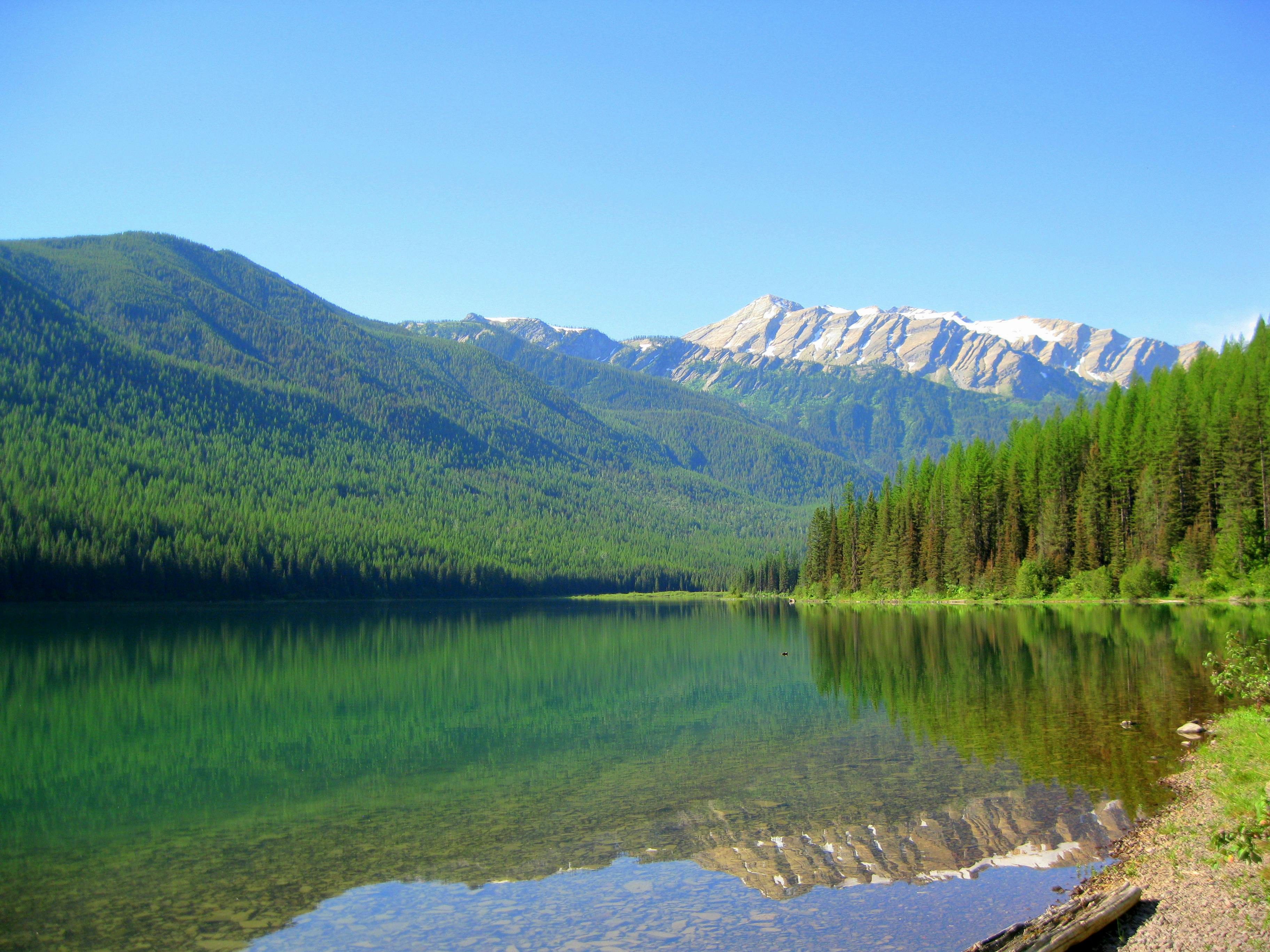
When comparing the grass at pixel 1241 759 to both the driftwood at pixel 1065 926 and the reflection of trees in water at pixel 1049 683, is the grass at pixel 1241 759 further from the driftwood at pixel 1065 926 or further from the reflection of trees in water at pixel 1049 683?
the driftwood at pixel 1065 926

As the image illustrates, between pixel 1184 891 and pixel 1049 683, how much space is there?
72.5ft

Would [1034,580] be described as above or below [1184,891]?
below

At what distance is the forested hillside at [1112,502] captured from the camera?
68.8 meters

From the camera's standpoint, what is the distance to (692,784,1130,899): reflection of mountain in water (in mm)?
14758

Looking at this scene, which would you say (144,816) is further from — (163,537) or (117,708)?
(163,537)

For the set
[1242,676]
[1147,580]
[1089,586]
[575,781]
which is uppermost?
[1242,676]

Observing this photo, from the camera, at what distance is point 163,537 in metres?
136

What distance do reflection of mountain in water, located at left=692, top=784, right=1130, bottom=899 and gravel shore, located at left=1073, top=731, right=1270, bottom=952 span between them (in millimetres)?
835

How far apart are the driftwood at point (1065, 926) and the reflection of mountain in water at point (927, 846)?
3.30 metres

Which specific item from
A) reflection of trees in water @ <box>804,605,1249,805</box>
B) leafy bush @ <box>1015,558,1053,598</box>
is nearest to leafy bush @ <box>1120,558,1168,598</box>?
leafy bush @ <box>1015,558,1053,598</box>

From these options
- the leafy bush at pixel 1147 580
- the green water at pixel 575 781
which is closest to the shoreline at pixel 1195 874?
the green water at pixel 575 781

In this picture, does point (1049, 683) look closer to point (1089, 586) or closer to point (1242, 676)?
point (1242, 676)

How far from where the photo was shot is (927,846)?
16031 millimetres

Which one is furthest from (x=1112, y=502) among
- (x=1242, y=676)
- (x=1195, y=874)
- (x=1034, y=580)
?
(x=1195, y=874)
